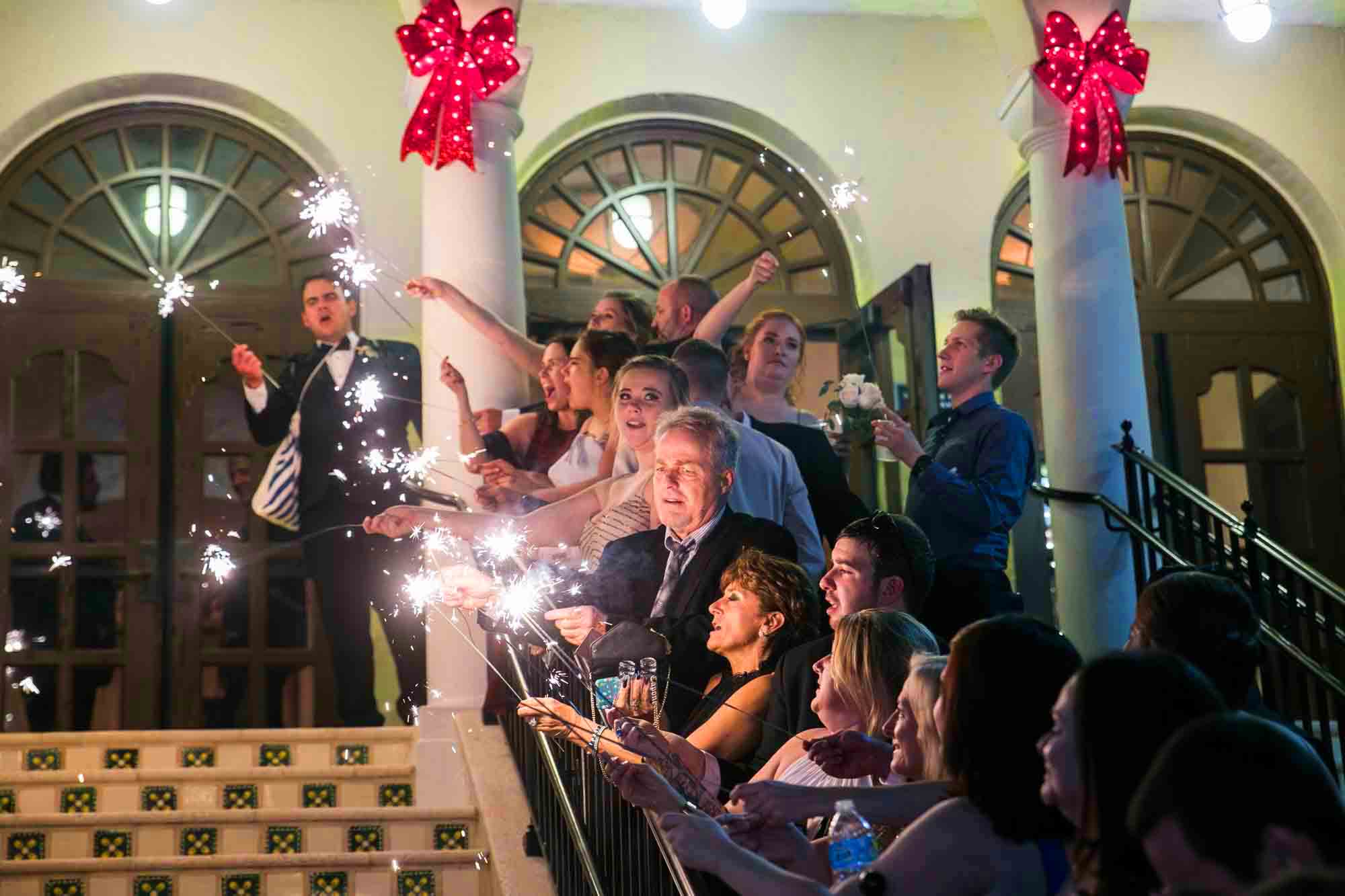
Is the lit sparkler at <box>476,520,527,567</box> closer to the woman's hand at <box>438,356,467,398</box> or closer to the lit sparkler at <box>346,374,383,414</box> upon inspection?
the woman's hand at <box>438,356,467,398</box>

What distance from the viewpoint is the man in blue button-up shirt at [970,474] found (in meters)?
5.30

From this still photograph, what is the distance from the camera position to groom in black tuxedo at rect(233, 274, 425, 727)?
7.86 meters

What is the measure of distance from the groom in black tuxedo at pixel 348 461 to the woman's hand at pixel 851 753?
192 inches

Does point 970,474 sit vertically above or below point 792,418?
below

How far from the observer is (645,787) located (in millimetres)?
3084

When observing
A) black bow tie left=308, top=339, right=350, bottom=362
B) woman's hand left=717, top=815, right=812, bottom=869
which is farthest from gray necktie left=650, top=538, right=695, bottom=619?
black bow tie left=308, top=339, right=350, bottom=362

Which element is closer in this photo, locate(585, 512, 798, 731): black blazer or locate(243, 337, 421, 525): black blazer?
locate(585, 512, 798, 731): black blazer

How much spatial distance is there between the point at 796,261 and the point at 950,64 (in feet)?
4.95

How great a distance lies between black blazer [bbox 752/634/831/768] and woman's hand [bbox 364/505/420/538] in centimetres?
140

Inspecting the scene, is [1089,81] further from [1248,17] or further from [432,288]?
[432,288]

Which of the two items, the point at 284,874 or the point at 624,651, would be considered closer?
the point at 624,651

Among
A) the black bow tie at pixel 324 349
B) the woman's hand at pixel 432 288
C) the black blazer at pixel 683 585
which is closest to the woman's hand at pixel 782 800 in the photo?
the black blazer at pixel 683 585

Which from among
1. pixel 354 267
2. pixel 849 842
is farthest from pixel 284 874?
pixel 354 267

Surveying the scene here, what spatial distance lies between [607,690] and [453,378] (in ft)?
9.63
